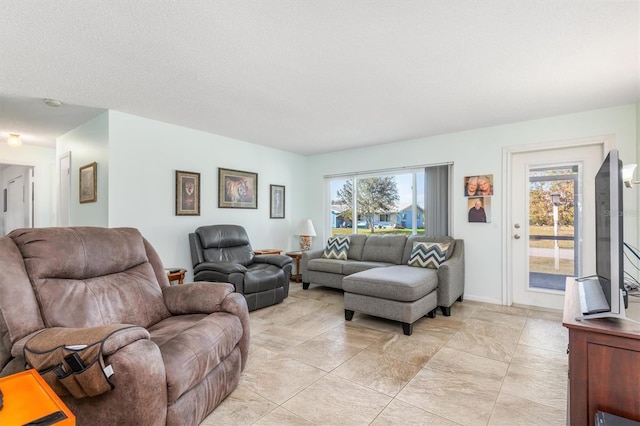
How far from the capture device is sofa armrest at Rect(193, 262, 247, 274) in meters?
3.49

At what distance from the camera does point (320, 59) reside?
87.9 inches

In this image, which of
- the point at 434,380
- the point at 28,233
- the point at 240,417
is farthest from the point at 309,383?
the point at 28,233

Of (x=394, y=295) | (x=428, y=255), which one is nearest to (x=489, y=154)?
(x=428, y=255)

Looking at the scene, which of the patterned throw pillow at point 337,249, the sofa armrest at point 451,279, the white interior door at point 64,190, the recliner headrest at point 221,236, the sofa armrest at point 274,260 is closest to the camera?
the sofa armrest at point 451,279

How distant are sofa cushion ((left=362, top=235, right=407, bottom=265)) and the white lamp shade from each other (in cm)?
106

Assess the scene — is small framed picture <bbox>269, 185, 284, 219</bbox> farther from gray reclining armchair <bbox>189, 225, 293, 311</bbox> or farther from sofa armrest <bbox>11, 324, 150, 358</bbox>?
sofa armrest <bbox>11, 324, 150, 358</bbox>

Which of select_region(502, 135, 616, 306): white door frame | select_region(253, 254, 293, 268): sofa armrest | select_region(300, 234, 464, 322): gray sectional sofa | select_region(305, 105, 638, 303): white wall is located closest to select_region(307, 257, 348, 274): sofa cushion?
select_region(300, 234, 464, 322): gray sectional sofa

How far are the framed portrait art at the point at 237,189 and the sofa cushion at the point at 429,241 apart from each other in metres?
2.45

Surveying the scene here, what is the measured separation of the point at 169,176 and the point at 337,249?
2.56 m

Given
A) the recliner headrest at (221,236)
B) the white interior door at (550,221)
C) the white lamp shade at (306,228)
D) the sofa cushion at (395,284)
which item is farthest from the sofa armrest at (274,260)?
the white interior door at (550,221)

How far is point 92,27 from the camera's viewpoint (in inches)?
73.4

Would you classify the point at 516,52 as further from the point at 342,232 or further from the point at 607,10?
the point at 342,232

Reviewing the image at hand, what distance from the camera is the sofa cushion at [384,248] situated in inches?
173

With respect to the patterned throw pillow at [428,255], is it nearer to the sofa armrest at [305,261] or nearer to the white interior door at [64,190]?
the sofa armrest at [305,261]
